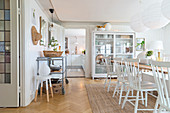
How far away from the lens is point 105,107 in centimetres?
220

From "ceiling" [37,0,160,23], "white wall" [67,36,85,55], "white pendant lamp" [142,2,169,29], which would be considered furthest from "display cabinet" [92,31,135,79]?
"white wall" [67,36,85,55]

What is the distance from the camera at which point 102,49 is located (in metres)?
4.88

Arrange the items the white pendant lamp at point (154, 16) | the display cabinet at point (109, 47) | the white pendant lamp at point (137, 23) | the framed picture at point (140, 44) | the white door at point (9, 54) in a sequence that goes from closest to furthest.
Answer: the white pendant lamp at point (154, 16), the white door at point (9, 54), the white pendant lamp at point (137, 23), the display cabinet at point (109, 47), the framed picture at point (140, 44)

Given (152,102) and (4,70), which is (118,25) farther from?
(4,70)

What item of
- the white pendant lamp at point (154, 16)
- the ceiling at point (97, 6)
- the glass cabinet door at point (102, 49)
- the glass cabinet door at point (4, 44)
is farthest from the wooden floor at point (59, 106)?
the ceiling at point (97, 6)

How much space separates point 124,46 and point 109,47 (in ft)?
2.05

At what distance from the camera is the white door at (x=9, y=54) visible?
222cm

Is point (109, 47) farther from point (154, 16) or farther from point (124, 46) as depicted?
point (154, 16)

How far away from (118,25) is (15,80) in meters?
4.34

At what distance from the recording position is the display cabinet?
4812mm

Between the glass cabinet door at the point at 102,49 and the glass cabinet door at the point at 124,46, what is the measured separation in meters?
0.21

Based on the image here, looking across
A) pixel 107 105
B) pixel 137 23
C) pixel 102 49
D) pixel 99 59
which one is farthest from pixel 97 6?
pixel 107 105

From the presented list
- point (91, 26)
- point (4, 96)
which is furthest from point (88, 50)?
point (4, 96)

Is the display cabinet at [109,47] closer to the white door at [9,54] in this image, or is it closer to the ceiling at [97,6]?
the ceiling at [97,6]
